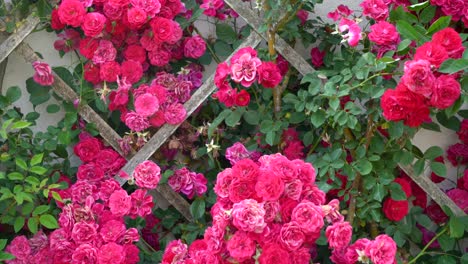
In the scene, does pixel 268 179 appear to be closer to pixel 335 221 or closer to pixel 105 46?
pixel 335 221

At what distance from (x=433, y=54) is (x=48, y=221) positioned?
1.21m

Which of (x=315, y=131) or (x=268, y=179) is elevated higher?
(x=268, y=179)

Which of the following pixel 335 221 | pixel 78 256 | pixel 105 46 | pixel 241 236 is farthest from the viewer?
pixel 105 46

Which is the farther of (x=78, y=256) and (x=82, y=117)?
(x=82, y=117)

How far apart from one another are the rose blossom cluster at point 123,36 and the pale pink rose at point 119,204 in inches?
17.9

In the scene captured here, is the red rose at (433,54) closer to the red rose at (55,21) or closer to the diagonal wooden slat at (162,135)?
the diagonal wooden slat at (162,135)

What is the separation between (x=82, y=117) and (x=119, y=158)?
20cm

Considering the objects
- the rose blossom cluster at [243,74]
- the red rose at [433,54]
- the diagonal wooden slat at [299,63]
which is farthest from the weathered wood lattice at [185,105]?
the red rose at [433,54]

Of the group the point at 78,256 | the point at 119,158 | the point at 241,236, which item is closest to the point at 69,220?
the point at 78,256

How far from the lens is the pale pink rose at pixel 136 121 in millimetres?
2379

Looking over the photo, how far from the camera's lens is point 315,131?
2475 mm

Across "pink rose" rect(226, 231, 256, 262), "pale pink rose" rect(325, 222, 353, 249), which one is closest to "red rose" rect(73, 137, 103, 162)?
"pink rose" rect(226, 231, 256, 262)

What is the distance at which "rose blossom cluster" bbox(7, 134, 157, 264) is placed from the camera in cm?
212

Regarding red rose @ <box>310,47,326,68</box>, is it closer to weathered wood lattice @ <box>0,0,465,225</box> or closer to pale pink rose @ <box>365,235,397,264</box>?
weathered wood lattice @ <box>0,0,465,225</box>
